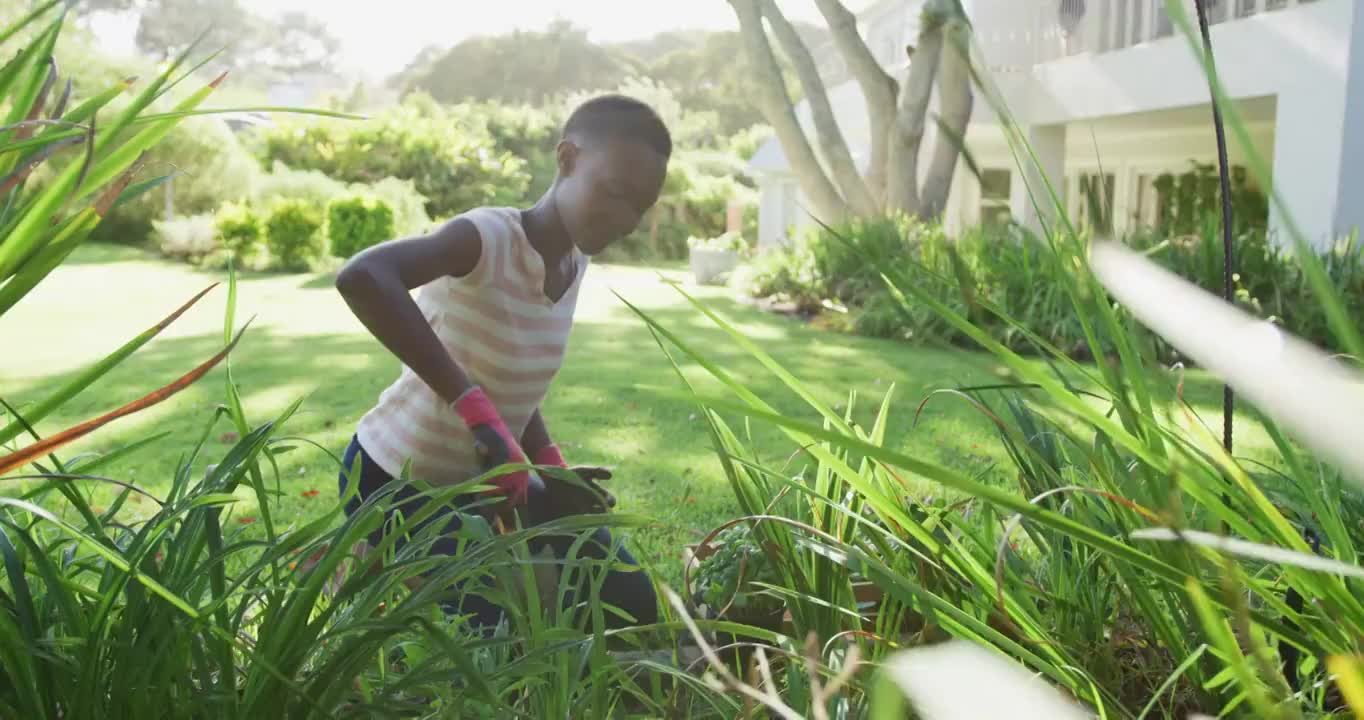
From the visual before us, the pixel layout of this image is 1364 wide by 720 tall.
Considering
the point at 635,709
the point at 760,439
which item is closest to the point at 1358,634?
the point at 635,709

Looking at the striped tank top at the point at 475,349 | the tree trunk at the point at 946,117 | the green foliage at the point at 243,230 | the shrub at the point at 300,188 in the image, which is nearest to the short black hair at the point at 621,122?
the striped tank top at the point at 475,349

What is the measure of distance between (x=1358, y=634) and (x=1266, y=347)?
27 cm

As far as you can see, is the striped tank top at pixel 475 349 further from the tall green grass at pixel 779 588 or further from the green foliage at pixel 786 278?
the green foliage at pixel 786 278

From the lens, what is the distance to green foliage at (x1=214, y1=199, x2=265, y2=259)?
18422 mm

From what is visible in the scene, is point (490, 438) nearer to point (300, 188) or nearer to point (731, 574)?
point (731, 574)

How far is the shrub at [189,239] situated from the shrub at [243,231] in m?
0.68

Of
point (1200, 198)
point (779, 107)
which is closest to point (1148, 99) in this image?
point (1200, 198)

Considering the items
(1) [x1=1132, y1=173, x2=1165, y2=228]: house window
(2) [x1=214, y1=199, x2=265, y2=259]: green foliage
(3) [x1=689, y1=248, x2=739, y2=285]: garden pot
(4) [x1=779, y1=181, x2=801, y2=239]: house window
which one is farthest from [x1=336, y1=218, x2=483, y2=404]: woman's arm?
(4) [x1=779, y1=181, x2=801, y2=239]: house window

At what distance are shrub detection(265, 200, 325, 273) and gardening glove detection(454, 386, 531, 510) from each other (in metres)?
17.6

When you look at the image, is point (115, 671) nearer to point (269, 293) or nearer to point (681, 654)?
point (681, 654)

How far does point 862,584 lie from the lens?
1.84 m

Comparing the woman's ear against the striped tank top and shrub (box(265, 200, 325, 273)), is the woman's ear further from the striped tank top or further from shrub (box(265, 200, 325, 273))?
shrub (box(265, 200, 325, 273))

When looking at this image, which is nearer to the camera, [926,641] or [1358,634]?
[1358,634]

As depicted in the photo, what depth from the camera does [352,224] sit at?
63.9 ft
